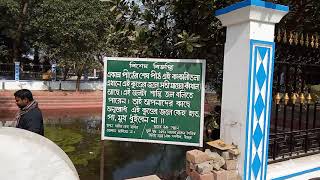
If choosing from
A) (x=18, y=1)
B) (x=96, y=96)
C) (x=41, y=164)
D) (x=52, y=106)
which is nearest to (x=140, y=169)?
(x=41, y=164)

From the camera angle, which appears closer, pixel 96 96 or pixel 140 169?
pixel 140 169

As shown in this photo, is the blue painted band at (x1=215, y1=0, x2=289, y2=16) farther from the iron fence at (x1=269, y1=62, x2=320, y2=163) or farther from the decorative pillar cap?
the iron fence at (x1=269, y1=62, x2=320, y2=163)

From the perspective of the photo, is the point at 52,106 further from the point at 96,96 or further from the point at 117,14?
the point at 117,14

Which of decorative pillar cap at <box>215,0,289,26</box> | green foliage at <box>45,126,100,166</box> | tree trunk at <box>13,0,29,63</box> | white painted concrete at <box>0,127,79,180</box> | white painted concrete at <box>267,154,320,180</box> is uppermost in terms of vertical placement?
tree trunk at <box>13,0,29,63</box>

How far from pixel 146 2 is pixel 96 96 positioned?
16968 millimetres

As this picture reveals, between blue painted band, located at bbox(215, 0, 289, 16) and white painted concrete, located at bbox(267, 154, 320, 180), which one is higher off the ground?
blue painted band, located at bbox(215, 0, 289, 16)

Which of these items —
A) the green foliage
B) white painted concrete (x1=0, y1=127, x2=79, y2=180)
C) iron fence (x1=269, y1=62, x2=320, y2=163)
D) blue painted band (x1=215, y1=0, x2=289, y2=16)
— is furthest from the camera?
the green foliage

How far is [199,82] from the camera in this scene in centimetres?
439

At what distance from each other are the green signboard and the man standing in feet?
2.59

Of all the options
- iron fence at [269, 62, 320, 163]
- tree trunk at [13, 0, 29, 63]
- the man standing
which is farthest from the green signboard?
tree trunk at [13, 0, 29, 63]

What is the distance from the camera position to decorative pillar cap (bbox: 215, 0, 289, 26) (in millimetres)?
4059

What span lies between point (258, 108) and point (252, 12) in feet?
3.52

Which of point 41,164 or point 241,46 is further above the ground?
point 241,46

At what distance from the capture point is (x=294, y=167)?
5066mm
